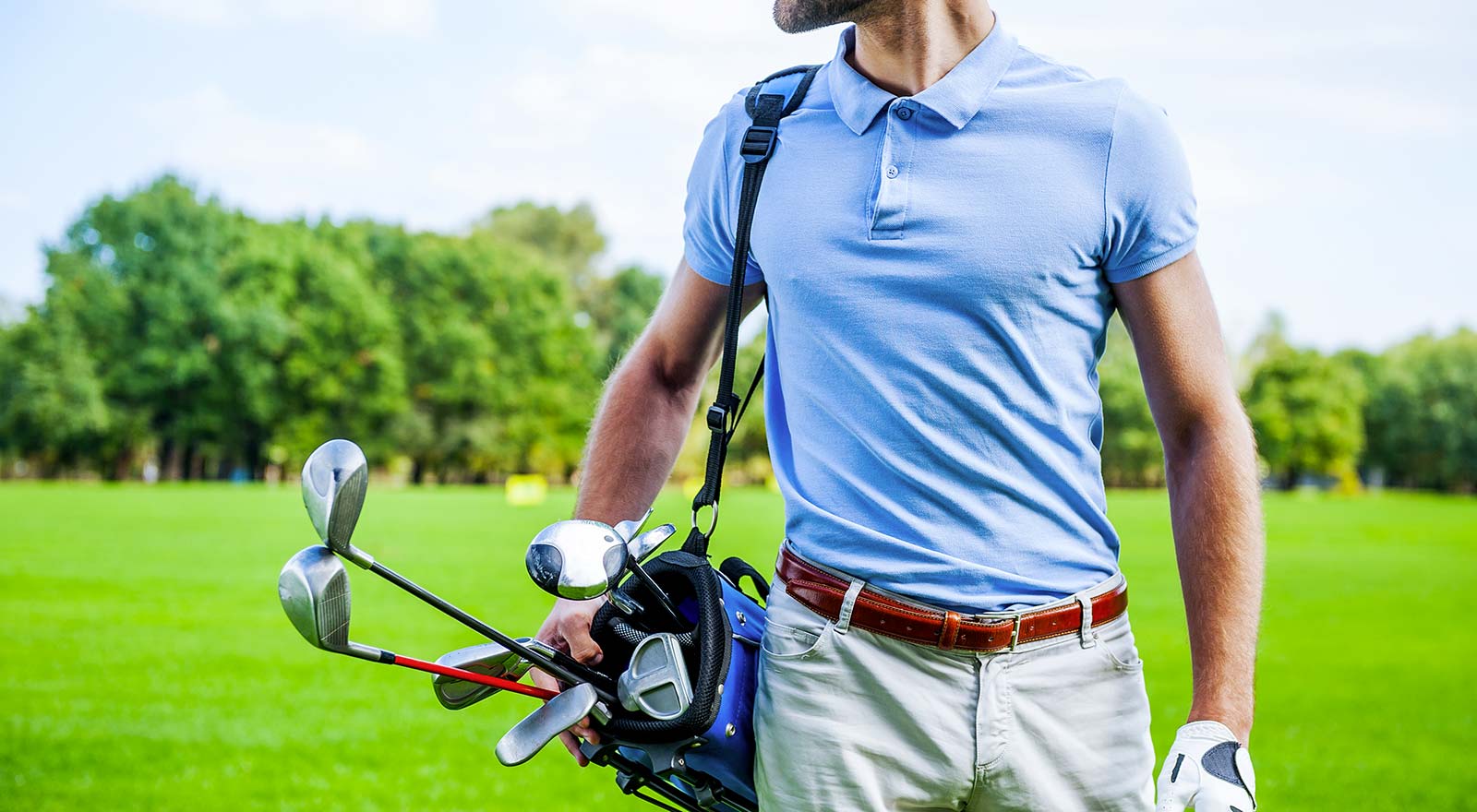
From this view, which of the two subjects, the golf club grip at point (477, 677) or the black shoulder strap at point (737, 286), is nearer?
the golf club grip at point (477, 677)

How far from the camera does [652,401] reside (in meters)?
3.03

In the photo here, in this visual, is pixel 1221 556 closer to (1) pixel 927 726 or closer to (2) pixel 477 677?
(1) pixel 927 726

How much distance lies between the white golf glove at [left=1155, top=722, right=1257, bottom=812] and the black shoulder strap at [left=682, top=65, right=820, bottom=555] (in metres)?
0.93

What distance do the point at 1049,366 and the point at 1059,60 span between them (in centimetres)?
62

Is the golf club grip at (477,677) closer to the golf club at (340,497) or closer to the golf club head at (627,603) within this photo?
the golf club at (340,497)

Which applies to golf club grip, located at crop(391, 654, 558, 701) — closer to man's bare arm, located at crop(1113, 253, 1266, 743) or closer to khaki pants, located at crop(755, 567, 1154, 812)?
khaki pants, located at crop(755, 567, 1154, 812)

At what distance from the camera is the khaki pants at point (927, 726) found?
2.36 meters

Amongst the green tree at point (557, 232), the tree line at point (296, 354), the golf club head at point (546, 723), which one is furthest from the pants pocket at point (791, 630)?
the green tree at point (557, 232)

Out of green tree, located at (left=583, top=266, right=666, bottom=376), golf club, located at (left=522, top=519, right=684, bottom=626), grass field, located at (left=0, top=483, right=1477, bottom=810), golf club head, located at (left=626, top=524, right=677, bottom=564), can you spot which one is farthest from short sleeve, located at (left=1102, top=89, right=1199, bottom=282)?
green tree, located at (left=583, top=266, right=666, bottom=376)

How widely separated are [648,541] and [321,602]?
0.70 m

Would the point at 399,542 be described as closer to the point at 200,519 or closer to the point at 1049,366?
the point at 200,519

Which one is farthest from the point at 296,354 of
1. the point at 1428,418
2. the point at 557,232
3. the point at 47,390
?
the point at 1428,418

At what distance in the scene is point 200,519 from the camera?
1364 inches

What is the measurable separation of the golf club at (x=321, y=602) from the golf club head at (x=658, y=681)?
0.42m
